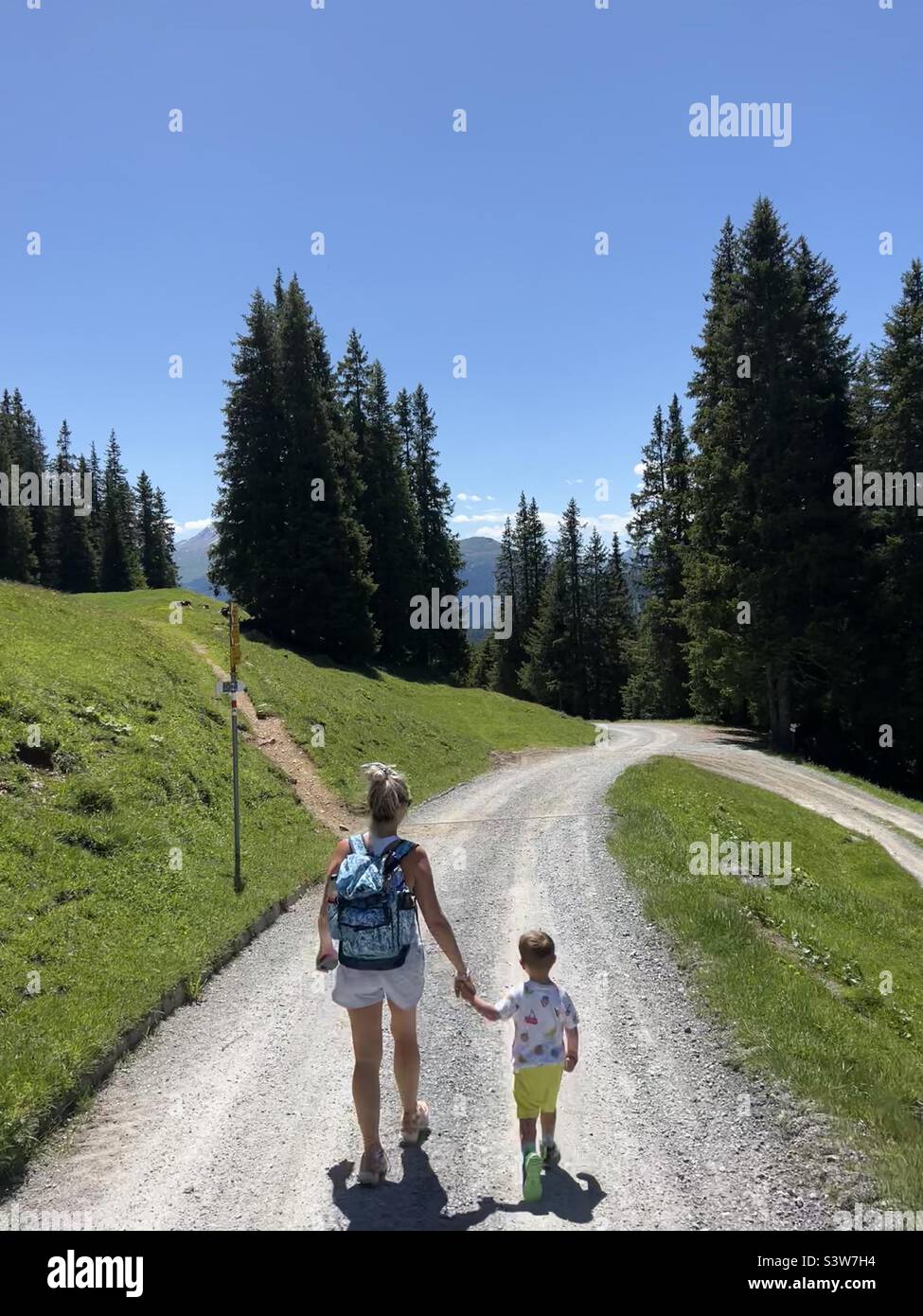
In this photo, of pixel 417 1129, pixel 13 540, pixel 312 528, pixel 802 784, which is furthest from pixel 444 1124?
pixel 13 540

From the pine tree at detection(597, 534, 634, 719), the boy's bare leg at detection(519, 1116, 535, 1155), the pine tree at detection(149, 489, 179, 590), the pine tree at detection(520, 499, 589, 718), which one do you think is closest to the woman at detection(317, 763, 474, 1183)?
the boy's bare leg at detection(519, 1116, 535, 1155)

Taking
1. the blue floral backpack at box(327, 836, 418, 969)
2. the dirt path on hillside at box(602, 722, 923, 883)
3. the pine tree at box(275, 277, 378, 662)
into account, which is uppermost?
the pine tree at box(275, 277, 378, 662)

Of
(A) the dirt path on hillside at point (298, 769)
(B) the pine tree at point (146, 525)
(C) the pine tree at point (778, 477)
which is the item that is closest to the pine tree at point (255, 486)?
(A) the dirt path on hillside at point (298, 769)

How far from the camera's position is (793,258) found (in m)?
35.2

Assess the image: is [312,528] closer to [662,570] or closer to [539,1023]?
[662,570]

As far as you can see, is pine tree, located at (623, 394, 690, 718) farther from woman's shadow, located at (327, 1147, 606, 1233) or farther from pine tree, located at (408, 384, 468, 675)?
woman's shadow, located at (327, 1147, 606, 1233)

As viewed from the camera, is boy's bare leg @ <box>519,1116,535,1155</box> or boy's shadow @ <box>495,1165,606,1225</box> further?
boy's bare leg @ <box>519,1116,535,1155</box>

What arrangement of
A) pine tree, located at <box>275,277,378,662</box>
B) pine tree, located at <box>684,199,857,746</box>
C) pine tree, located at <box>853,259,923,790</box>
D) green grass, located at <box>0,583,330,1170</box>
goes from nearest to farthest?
green grass, located at <box>0,583,330,1170</box> → pine tree, located at <box>853,259,923,790</box> → pine tree, located at <box>684,199,857,746</box> → pine tree, located at <box>275,277,378,662</box>

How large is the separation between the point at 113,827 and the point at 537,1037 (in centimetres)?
846

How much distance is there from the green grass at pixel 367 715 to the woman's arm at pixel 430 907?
1479 centimetres

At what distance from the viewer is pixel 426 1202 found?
15.8ft

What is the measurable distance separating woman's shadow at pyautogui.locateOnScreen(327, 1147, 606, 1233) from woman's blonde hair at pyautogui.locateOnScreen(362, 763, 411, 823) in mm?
2388

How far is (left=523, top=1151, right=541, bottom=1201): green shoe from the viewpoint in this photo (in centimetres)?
474
